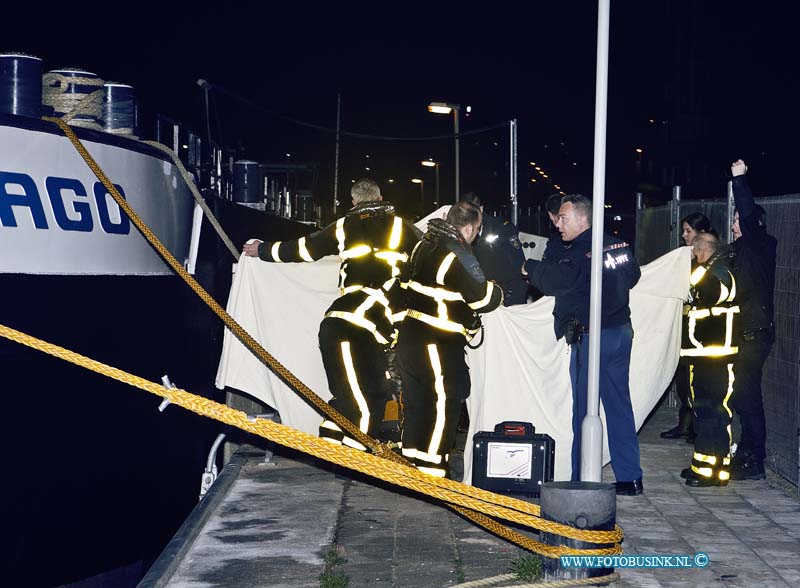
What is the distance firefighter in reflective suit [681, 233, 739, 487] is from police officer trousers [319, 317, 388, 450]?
7.69 feet

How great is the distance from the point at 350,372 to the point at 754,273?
3.03 m

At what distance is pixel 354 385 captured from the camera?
7715mm

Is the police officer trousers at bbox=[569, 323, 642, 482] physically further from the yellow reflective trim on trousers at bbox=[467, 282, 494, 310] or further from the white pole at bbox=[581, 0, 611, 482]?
the white pole at bbox=[581, 0, 611, 482]

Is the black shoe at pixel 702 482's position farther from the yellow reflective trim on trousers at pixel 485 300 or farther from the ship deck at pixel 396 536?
the yellow reflective trim on trousers at pixel 485 300

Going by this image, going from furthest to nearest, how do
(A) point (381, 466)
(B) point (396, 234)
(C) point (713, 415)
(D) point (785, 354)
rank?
(D) point (785, 354), (B) point (396, 234), (C) point (713, 415), (A) point (381, 466)

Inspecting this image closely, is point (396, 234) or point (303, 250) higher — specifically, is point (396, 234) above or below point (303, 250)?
above

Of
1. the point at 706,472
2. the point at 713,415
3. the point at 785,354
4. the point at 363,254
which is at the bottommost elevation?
the point at 706,472

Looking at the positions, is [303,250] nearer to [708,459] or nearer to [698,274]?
[698,274]

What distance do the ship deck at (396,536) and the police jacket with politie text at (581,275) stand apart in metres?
1.35

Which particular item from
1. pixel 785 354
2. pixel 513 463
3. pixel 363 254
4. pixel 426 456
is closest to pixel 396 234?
pixel 363 254

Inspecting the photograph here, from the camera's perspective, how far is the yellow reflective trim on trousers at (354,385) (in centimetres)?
770

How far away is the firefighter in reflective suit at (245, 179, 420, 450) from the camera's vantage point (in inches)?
303

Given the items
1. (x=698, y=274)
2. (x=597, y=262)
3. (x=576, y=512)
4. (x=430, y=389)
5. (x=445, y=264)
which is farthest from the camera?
(x=698, y=274)

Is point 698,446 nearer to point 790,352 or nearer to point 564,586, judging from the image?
point 790,352
